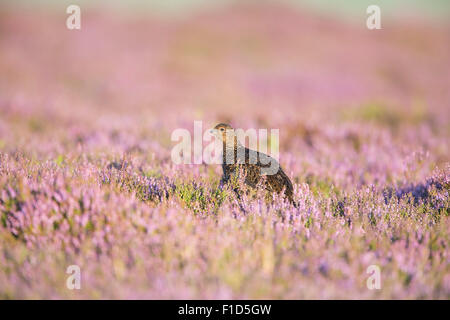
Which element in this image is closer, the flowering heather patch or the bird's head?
the flowering heather patch

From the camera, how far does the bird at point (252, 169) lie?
340 cm

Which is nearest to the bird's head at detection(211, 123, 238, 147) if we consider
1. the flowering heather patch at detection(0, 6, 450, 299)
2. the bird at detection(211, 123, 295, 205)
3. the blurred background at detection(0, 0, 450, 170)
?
the bird at detection(211, 123, 295, 205)

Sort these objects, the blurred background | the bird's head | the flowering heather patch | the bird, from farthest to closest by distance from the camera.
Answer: the blurred background, the bird's head, the bird, the flowering heather patch

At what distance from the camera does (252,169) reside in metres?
3.45

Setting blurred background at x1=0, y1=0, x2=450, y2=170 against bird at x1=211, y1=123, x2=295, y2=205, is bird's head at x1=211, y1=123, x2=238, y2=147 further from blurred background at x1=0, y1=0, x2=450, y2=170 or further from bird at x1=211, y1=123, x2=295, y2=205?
blurred background at x1=0, y1=0, x2=450, y2=170

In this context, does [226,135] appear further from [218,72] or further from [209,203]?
[218,72]

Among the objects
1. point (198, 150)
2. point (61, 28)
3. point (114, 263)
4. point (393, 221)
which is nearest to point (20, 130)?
point (198, 150)

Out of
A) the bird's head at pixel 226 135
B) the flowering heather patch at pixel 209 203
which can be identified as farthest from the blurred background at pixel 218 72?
the bird's head at pixel 226 135

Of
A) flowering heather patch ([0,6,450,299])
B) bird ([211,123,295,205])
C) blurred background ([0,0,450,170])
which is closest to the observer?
flowering heather patch ([0,6,450,299])

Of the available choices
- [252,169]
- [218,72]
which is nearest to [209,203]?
[252,169]

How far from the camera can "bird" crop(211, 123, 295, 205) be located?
3.40m

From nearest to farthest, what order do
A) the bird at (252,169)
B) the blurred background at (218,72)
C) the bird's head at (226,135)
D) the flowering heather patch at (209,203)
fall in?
the flowering heather patch at (209,203), the bird at (252,169), the bird's head at (226,135), the blurred background at (218,72)

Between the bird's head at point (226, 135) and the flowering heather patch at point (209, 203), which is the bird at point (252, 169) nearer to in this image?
the bird's head at point (226, 135)
